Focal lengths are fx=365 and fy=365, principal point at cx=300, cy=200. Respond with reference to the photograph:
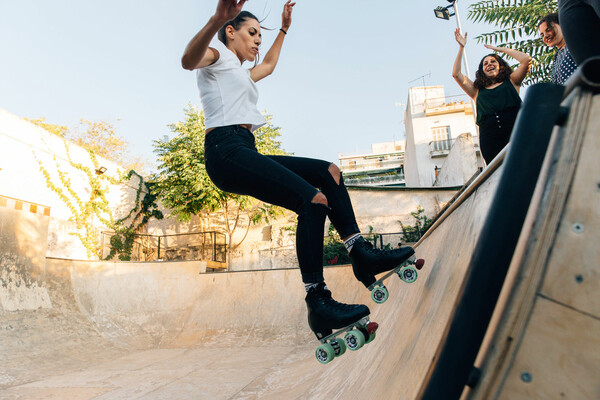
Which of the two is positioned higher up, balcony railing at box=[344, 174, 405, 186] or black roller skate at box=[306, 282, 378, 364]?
balcony railing at box=[344, 174, 405, 186]

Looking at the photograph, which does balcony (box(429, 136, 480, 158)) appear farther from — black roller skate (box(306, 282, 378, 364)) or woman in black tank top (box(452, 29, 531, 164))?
black roller skate (box(306, 282, 378, 364))

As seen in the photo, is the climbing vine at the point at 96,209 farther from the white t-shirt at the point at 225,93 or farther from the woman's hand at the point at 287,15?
the white t-shirt at the point at 225,93

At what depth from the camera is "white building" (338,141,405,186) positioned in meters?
48.9

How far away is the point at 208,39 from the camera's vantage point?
1696mm

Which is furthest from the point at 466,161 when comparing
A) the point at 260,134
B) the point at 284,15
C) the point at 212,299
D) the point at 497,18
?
the point at 284,15

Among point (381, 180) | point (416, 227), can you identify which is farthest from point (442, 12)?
point (381, 180)

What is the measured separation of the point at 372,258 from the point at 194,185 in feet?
50.9

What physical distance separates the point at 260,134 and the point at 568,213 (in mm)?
18961

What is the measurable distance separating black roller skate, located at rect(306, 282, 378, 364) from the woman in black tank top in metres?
2.24

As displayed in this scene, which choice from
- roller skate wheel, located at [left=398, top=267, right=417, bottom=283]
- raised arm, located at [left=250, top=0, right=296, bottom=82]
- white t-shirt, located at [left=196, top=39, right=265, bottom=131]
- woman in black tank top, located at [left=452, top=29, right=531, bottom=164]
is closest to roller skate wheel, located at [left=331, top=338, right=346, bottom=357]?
roller skate wheel, located at [left=398, top=267, right=417, bottom=283]

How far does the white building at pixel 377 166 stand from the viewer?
4894 cm

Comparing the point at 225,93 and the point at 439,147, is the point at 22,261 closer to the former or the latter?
the point at 225,93

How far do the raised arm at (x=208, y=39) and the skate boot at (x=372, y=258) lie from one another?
1.25 m

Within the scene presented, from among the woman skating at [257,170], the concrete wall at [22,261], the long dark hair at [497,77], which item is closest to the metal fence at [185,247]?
the concrete wall at [22,261]
